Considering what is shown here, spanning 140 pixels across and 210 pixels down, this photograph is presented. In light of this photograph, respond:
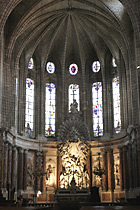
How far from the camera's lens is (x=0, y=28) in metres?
20.2

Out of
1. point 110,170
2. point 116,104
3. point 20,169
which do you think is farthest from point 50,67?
point 110,170

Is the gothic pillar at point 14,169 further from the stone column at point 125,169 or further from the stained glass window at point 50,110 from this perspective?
the stone column at point 125,169

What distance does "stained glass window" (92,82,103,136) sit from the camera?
28.2m

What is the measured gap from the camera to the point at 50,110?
2888cm

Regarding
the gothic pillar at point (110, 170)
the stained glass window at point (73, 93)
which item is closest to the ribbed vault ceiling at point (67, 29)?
the stained glass window at point (73, 93)

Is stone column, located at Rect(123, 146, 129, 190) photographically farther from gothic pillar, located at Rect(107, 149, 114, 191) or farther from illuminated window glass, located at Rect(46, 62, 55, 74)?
illuminated window glass, located at Rect(46, 62, 55, 74)

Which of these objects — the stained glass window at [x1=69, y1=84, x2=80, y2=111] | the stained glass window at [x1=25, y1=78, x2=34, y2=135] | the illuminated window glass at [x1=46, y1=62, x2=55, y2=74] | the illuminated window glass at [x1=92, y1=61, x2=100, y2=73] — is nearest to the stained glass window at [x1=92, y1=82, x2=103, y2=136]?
the illuminated window glass at [x1=92, y1=61, x2=100, y2=73]

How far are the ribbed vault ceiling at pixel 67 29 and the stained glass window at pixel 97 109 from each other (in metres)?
2.71

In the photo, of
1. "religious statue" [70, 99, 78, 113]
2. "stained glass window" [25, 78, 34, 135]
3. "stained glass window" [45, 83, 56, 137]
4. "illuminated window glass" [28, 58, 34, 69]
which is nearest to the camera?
"stained glass window" [25, 78, 34, 135]

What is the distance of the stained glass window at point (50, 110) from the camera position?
28453 mm

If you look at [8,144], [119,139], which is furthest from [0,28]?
[119,139]

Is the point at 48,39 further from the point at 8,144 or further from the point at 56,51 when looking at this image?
the point at 8,144

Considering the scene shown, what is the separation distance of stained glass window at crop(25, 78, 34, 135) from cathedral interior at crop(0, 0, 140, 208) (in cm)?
8

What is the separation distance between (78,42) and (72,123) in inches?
265
